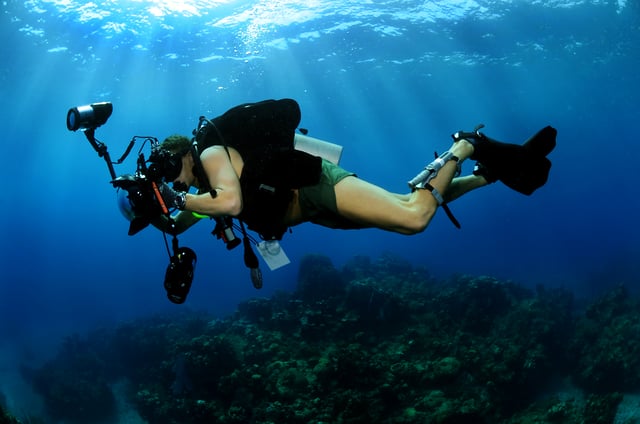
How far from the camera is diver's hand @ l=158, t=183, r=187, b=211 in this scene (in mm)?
3318

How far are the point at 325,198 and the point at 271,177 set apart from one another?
54cm

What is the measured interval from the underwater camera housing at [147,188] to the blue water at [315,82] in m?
18.7

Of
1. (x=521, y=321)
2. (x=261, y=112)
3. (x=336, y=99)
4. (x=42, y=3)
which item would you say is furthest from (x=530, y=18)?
(x=261, y=112)

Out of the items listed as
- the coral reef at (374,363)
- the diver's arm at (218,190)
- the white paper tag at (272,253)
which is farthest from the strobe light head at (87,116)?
the coral reef at (374,363)

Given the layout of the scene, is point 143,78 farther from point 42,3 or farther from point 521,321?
point 521,321

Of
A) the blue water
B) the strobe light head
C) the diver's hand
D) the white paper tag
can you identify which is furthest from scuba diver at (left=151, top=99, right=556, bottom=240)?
the blue water

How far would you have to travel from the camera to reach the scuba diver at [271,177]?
3484mm

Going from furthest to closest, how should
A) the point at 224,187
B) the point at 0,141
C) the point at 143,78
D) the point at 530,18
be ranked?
the point at 0,141, the point at 143,78, the point at 530,18, the point at 224,187

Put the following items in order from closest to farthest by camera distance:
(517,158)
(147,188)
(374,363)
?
1. (147,188)
2. (517,158)
3. (374,363)

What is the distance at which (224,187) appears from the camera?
3.46 m

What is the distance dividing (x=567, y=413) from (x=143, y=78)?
2975cm

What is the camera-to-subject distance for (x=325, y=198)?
3.82 meters

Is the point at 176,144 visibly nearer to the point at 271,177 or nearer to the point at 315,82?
the point at 271,177

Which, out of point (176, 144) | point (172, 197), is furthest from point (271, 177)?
point (176, 144)
